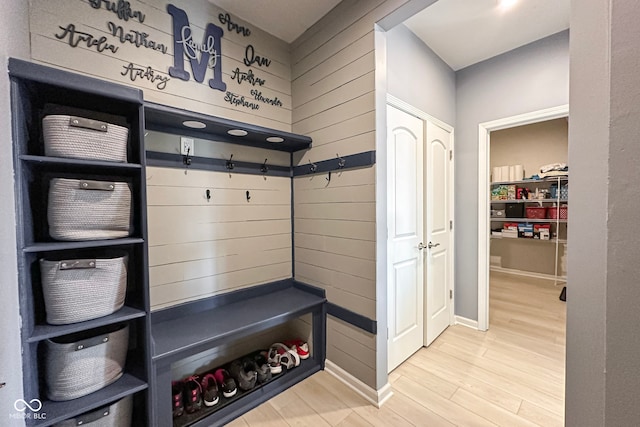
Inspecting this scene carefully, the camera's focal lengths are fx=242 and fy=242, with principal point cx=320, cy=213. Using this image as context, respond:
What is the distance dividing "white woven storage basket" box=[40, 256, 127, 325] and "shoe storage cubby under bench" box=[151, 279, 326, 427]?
363 mm

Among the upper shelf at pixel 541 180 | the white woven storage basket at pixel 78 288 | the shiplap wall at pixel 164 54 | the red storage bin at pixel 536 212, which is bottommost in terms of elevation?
the white woven storage basket at pixel 78 288

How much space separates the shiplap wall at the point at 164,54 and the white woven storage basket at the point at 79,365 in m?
1.39

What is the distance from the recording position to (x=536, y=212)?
4332 millimetres

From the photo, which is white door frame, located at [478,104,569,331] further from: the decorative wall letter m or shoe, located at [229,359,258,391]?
the decorative wall letter m

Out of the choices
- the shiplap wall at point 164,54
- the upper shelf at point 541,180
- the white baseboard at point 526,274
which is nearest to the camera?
the shiplap wall at point 164,54

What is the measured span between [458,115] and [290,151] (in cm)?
201

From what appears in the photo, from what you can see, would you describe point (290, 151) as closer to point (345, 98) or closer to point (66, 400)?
point (345, 98)

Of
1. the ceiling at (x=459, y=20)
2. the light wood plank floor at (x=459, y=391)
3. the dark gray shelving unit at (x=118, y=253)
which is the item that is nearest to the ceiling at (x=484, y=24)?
the ceiling at (x=459, y=20)

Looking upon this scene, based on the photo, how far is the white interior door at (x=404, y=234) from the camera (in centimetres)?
197

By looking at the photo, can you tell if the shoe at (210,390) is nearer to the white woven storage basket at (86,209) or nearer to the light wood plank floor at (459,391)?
the light wood plank floor at (459,391)

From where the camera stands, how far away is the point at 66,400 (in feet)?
3.34

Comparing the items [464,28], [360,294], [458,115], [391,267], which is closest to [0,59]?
[360,294]

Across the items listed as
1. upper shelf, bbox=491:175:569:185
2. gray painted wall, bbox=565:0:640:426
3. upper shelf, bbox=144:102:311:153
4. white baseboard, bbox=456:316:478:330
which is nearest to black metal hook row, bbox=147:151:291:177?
upper shelf, bbox=144:102:311:153

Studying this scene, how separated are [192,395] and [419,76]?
308 centimetres
